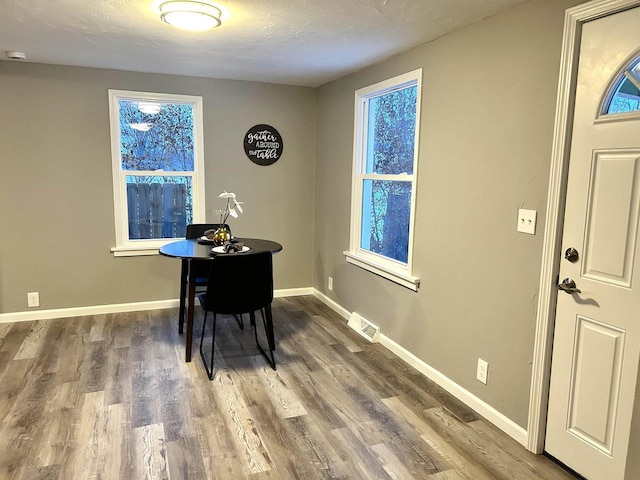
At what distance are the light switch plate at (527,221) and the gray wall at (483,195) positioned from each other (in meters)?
0.03

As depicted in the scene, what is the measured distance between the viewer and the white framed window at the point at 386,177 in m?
3.24

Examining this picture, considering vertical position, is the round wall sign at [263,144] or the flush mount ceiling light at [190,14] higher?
the flush mount ceiling light at [190,14]

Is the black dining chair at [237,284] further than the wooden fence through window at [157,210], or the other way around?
the wooden fence through window at [157,210]

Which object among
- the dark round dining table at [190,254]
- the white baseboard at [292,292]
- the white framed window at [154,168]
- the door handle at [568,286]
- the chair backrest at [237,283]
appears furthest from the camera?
the white baseboard at [292,292]

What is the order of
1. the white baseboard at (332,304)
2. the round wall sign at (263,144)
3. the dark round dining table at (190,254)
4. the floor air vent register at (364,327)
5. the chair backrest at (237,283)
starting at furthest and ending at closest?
the round wall sign at (263,144), the white baseboard at (332,304), the floor air vent register at (364,327), the dark round dining table at (190,254), the chair backrest at (237,283)

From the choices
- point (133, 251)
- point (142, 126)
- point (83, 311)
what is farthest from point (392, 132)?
point (83, 311)

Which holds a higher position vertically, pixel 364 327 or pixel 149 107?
pixel 149 107

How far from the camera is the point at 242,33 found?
279 cm

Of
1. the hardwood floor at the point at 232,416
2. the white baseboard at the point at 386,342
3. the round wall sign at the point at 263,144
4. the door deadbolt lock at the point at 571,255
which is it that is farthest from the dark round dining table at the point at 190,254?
the door deadbolt lock at the point at 571,255

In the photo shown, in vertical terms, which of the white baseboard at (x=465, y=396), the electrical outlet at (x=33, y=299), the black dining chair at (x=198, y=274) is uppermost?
the black dining chair at (x=198, y=274)

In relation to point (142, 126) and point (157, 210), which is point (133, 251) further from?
point (142, 126)

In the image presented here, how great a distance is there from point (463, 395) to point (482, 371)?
248 millimetres

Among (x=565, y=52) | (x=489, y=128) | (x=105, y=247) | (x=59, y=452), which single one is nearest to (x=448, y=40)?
(x=489, y=128)

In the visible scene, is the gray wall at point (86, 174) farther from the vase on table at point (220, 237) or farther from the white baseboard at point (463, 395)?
the white baseboard at point (463, 395)
